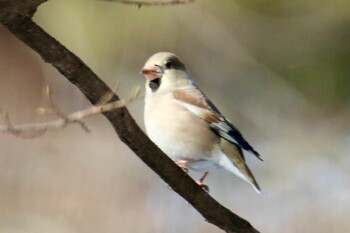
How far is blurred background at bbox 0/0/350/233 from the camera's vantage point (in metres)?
4.11

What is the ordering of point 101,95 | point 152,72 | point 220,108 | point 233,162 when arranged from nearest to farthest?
point 101,95 < point 233,162 < point 152,72 < point 220,108

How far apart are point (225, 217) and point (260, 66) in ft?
9.58

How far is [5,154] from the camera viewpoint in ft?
14.0

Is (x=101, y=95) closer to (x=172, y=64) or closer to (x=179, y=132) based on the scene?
(x=179, y=132)

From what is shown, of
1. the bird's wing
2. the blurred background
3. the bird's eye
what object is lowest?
the blurred background

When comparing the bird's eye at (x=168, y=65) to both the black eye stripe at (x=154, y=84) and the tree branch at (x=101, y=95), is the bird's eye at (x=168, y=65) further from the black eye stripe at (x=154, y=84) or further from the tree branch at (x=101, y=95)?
the tree branch at (x=101, y=95)

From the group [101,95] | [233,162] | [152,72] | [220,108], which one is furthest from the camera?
[220,108]

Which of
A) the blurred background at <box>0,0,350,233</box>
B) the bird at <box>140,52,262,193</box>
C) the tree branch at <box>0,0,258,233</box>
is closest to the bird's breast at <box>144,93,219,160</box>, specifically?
the bird at <box>140,52,262,193</box>

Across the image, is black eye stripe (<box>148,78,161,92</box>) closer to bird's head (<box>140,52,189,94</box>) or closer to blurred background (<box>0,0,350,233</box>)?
bird's head (<box>140,52,189,94</box>)

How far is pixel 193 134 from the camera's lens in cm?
208

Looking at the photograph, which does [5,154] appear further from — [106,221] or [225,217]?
[225,217]

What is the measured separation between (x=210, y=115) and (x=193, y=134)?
0.09m

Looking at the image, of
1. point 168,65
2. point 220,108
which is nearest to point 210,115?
point 168,65

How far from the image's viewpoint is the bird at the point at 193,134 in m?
2.07
